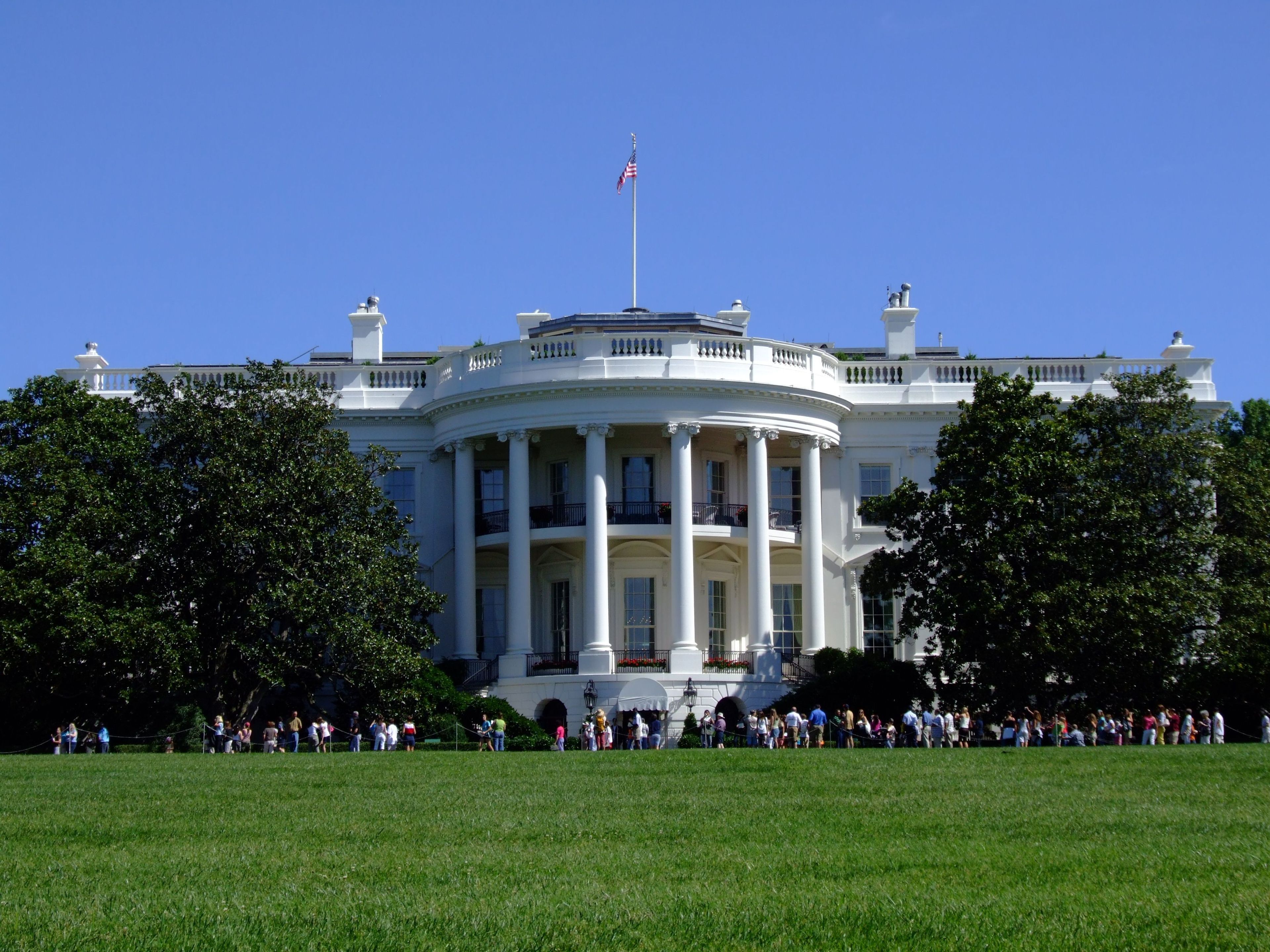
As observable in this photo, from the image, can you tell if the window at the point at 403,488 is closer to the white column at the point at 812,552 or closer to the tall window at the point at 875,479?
the white column at the point at 812,552

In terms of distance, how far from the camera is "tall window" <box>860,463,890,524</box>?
50.4 meters

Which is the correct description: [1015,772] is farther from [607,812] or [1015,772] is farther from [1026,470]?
[1026,470]

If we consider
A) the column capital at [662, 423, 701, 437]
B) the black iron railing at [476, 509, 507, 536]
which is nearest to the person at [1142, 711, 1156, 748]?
the column capital at [662, 423, 701, 437]

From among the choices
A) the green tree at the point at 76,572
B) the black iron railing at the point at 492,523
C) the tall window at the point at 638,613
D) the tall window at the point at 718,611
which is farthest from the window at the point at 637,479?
the green tree at the point at 76,572

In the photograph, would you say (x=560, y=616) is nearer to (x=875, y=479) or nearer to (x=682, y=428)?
(x=682, y=428)

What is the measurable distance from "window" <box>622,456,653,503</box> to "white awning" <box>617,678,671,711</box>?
20.3ft

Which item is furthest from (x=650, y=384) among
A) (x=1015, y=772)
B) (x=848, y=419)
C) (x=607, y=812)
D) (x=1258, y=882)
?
(x=1258, y=882)

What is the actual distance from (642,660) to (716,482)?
20.3 ft

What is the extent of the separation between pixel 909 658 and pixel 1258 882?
111 ft

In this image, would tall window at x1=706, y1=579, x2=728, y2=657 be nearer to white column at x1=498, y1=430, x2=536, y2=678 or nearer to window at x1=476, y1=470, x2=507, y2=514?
white column at x1=498, y1=430, x2=536, y2=678

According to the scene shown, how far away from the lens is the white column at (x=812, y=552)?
47.4m

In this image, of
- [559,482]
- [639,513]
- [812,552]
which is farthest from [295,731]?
[812,552]

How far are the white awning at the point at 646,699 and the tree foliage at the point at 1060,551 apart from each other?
6684 mm

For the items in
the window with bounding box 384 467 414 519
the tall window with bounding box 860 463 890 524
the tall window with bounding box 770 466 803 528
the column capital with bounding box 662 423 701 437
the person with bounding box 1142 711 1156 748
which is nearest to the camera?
the person with bounding box 1142 711 1156 748
